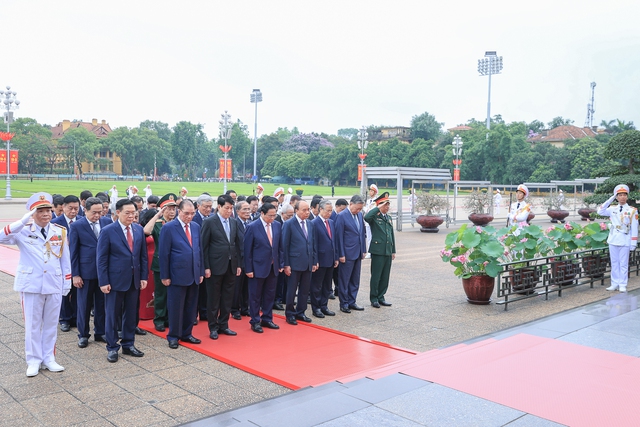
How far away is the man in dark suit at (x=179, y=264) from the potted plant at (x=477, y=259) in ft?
13.8

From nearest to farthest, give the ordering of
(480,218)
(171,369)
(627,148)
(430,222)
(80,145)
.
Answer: (171,369) < (627,148) < (430,222) < (480,218) < (80,145)

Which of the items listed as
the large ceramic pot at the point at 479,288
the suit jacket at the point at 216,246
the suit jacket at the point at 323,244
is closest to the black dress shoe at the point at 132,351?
the suit jacket at the point at 216,246

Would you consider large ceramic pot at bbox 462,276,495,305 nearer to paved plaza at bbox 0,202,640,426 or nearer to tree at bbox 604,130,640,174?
paved plaza at bbox 0,202,640,426

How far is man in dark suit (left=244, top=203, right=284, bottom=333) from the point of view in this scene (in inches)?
266

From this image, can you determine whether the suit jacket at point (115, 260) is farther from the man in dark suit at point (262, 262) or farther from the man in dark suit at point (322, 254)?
the man in dark suit at point (322, 254)

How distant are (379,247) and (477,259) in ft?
5.00

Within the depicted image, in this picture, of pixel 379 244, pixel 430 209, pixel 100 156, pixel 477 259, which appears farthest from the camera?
pixel 100 156

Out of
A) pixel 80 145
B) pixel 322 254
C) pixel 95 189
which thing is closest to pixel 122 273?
pixel 322 254

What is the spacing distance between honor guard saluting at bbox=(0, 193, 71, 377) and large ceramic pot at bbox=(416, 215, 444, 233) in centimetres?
1595

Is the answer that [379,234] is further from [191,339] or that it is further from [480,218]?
[480,218]

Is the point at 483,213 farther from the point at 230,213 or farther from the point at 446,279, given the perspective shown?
the point at 230,213

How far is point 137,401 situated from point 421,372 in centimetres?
254

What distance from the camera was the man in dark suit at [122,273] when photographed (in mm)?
5543

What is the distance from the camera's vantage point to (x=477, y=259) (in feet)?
26.8
